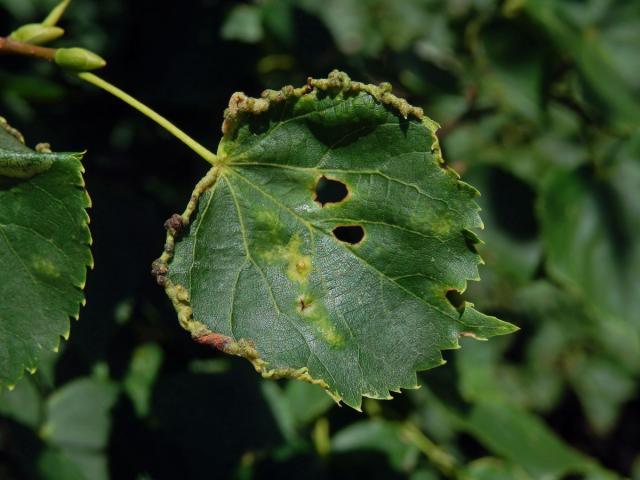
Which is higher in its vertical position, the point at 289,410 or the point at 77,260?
the point at 77,260

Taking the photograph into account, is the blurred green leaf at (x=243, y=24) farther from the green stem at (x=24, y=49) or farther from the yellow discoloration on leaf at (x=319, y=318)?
the yellow discoloration on leaf at (x=319, y=318)

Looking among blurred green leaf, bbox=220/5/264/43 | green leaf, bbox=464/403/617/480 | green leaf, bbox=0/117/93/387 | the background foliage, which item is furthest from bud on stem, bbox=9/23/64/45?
green leaf, bbox=464/403/617/480

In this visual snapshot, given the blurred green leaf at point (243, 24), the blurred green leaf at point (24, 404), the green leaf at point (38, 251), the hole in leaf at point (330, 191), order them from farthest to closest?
1. the blurred green leaf at point (243, 24)
2. the blurred green leaf at point (24, 404)
3. the hole in leaf at point (330, 191)
4. the green leaf at point (38, 251)

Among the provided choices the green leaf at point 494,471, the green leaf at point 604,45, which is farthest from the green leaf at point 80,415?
the green leaf at point 604,45

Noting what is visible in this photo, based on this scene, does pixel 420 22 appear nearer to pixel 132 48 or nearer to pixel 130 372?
pixel 132 48

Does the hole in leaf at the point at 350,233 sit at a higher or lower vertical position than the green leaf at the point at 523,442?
higher

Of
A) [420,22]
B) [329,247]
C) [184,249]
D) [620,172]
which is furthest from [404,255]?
[420,22]
